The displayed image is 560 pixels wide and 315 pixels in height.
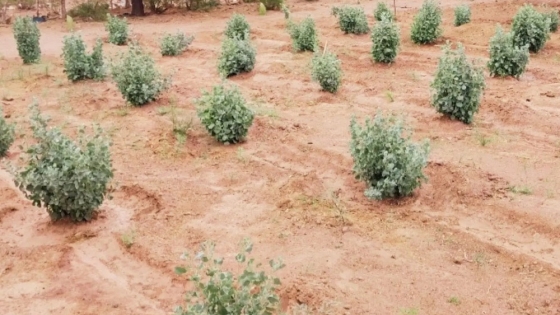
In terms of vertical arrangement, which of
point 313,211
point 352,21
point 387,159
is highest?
point 352,21

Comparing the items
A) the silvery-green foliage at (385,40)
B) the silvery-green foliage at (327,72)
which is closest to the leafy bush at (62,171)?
the silvery-green foliage at (327,72)

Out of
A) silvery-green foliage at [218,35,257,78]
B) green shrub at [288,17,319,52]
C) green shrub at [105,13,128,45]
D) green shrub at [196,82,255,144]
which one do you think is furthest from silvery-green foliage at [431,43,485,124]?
green shrub at [105,13,128,45]

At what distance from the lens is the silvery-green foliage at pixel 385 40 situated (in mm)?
11809

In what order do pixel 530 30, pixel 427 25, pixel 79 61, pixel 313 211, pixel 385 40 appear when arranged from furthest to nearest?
pixel 427 25 → pixel 530 30 → pixel 385 40 → pixel 79 61 → pixel 313 211

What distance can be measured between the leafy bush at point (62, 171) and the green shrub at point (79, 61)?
18.8 ft

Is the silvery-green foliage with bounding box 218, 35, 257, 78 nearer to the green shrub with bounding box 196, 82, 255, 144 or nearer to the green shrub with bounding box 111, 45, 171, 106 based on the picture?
the green shrub with bounding box 111, 45, 171, 106

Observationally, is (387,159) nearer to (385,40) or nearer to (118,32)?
(385,40)

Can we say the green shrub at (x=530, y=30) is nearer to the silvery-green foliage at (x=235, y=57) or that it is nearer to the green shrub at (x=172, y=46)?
the silvery-green foliage at (x=235, y=57)

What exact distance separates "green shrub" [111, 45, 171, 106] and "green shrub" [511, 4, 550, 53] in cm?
647

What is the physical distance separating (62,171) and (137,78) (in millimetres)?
4042

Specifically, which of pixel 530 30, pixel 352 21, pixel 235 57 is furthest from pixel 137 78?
pixel 530 30

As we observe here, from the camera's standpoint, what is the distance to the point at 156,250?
5715 mm

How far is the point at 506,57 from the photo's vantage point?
10664 millimetres

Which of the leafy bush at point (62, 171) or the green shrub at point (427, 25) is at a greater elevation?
the green shrub at point (427, 25)
